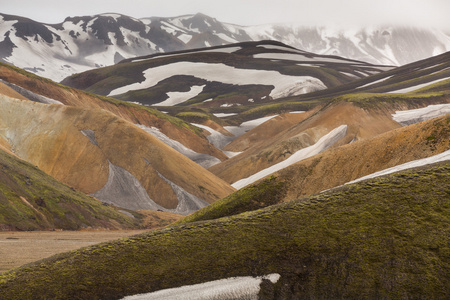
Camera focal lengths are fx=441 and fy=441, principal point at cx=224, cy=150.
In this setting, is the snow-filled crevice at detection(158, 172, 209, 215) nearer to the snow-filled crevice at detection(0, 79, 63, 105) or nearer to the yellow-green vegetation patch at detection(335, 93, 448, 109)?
the snow-filled crevice at detection(0, 79, 63, 105)

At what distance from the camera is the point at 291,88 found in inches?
6875

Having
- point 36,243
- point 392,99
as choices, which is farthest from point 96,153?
point 392,99

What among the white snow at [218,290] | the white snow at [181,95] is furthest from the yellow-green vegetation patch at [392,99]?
the white snow at [181,95]

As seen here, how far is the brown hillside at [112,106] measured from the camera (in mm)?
75562

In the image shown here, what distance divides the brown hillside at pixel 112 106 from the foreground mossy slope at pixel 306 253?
227 feet

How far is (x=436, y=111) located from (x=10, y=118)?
70668 mm

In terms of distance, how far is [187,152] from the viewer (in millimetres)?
88875

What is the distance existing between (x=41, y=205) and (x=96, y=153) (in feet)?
63.1

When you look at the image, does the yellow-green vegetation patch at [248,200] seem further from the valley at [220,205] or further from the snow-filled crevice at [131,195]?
the snow-filled crevice at [131,195]

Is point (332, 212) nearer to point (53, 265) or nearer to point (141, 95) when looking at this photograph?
point (53, 265)

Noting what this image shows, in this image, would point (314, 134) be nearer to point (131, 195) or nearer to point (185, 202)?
point (185, 202)

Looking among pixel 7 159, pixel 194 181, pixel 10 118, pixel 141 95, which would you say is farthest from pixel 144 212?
pixel 141 95

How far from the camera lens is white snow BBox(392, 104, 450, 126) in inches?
3091

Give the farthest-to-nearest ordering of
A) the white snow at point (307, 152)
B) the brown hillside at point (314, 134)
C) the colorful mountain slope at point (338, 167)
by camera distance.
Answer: the brown hillside at point (314, 134), the white snow at point (307, 152), the colorful mountain slope at point (338, 167)
